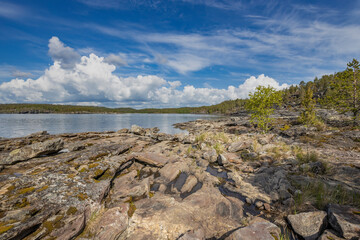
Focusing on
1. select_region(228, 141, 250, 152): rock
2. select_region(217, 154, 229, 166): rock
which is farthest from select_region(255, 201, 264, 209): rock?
select_region(228, 141, 250, 152): rock

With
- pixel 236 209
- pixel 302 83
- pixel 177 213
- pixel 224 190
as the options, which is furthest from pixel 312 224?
pixel 302 83

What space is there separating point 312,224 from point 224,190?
390 cm

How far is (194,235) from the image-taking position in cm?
464

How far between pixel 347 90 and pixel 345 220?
22903 mm

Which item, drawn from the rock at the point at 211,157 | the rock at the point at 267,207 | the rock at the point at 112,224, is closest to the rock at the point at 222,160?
the rock at the point at 211,157

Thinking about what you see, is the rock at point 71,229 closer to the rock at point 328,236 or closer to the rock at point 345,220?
the rock at point 328,236

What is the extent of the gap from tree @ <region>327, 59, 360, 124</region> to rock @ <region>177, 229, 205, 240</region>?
78.2 feet

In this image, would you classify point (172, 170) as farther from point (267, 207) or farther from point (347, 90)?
point (347, 90)

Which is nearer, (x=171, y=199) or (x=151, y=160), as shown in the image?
(x=171, y=199)

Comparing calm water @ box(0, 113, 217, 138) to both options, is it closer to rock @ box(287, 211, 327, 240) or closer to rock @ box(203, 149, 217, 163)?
rock @ box(203, 149, 217, 163)

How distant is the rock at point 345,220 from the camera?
4.27 meters

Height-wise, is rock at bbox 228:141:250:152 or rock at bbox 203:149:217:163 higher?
rock at bbox 228:141:250:152

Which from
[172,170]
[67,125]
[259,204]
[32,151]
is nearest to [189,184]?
[172,170]

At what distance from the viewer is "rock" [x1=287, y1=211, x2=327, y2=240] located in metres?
4.88
